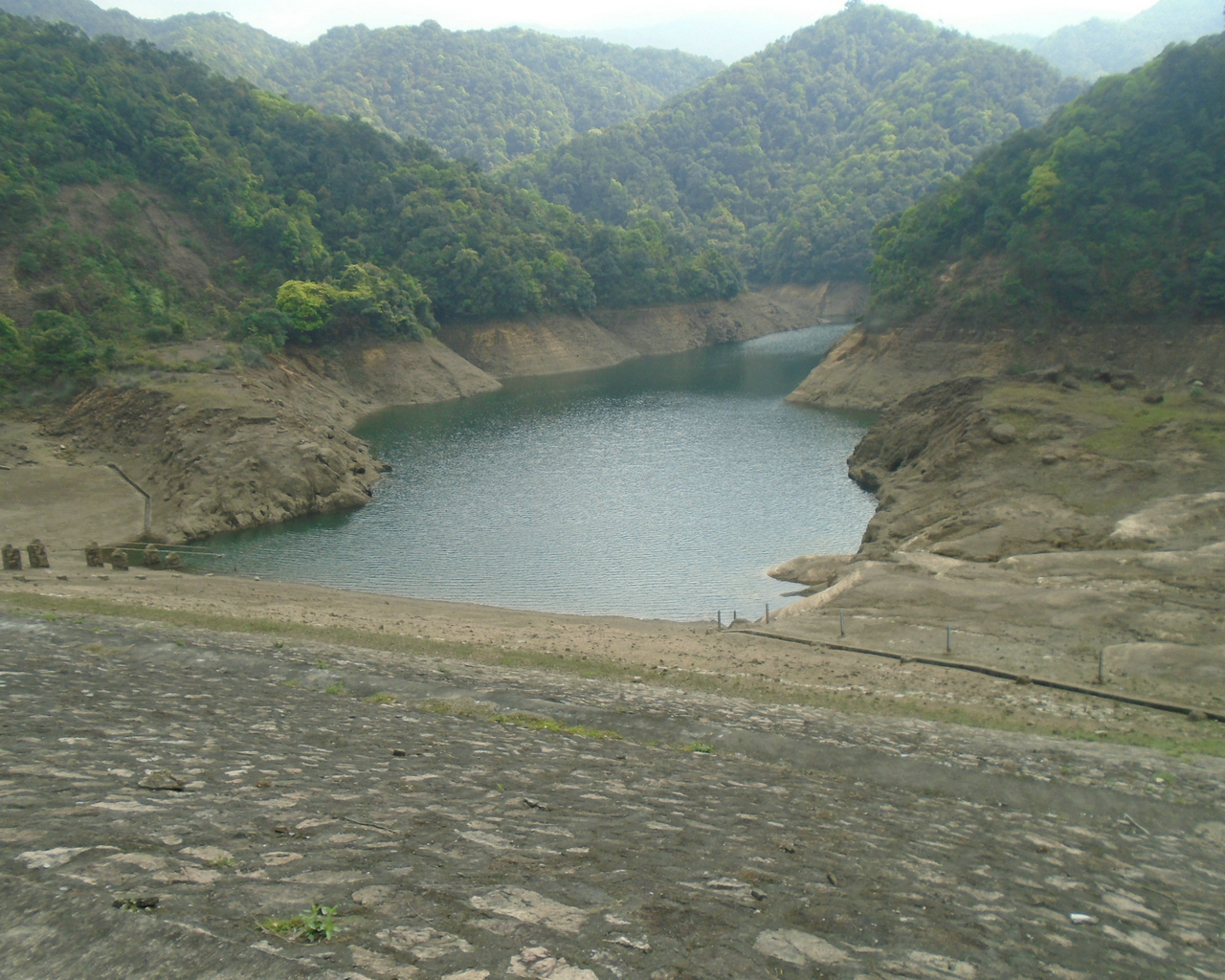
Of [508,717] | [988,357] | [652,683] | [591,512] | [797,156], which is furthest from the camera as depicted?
[797,156]

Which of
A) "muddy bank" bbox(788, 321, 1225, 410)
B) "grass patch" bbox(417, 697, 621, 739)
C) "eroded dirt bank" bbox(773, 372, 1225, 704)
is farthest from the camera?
"muddy bank" bbox(788, 321, 1225, 410)

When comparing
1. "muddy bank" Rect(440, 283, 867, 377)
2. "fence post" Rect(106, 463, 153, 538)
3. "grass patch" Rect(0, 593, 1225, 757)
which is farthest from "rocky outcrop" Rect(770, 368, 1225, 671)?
"muddy bank" Rect(440, 283, 867, 377)

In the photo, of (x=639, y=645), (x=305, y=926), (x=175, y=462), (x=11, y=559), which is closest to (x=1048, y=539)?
(x=639, y=645)

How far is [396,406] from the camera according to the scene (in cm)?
7400

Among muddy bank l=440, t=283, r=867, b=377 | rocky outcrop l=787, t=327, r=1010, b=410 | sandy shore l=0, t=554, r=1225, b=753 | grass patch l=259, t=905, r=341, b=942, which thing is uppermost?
muddy bank l=440, t=283, r=867, b=377

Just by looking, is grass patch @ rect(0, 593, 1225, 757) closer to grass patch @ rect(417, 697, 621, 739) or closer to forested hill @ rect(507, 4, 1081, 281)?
grass patch @ rect(417, 697, 621, 739)

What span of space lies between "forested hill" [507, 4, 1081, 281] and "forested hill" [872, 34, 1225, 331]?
7284 centimetres

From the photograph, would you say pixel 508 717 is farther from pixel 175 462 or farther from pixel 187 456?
pixel 175 462

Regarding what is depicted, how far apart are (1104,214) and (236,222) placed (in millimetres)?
70923

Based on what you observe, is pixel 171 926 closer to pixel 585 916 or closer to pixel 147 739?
pixel 585 916

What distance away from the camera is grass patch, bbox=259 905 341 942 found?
14.7 feet

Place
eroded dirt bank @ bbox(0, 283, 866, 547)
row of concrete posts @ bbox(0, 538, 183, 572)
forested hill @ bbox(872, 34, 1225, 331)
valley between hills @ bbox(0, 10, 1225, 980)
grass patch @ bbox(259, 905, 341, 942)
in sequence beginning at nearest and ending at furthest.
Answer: grass patch @ bbox(259, 905, 341, 942), valley between hills @ bbox(0, 10, 1225, 980), row of concrete posts @ bbox(0, 538, 183, 572), eroded dirt bank @ bbox(0, 283, 866, 547), forested hill @ bbox(872, 34, 1225, 331)

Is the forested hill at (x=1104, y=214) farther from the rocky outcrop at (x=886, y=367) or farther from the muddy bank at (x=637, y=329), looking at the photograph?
the muddy bank at (x=637, y=329)

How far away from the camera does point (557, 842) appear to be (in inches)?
265
